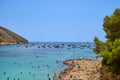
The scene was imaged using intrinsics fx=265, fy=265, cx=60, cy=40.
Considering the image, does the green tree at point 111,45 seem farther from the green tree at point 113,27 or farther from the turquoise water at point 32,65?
the turquoise water at point 32,65

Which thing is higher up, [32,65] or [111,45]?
[111,45]

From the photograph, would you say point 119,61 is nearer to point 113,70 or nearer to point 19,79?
point 113,70

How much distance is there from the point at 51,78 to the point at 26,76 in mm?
5939

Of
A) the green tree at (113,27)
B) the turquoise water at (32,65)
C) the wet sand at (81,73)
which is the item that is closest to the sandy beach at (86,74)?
the wet sand at (81,73)

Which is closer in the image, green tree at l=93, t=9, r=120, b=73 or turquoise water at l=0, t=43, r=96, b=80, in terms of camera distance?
green tree at l=93, t=9, r=120, b=73

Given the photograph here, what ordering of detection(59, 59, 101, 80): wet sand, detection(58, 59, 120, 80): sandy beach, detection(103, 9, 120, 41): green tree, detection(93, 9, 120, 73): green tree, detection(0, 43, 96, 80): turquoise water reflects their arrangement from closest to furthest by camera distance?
1. detection(93, 9, 120, 73): green tree
2. detection(58, 59, 120, 80): sandy beach
3. detection(103, 9, 120, 41): green tree
4. detection(59, 59, 101, 80): wet sand
5. detection(0, 43, 96, 80): turquoise water

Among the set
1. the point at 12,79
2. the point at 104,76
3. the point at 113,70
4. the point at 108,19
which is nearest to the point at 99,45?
the point at 108,19

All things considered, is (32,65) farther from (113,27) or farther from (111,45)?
(111,45)

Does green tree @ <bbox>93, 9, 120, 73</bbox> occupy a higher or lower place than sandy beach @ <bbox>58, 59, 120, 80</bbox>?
higher

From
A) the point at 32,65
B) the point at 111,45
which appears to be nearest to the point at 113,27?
the point at 111,45

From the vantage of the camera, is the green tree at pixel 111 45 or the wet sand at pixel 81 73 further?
the wet sand at pixel 81 73

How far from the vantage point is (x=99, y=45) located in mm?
39750

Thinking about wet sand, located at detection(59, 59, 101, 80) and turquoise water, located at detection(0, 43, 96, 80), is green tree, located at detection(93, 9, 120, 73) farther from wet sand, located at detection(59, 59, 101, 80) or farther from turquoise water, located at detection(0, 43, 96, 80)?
turquoise water, located at detection(0, 43, 96, 80)

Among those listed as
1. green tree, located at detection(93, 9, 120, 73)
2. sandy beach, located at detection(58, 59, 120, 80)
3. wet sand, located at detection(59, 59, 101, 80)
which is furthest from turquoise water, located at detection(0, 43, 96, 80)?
green tree, located at detection(93, 9, 120, 73)
